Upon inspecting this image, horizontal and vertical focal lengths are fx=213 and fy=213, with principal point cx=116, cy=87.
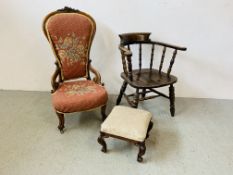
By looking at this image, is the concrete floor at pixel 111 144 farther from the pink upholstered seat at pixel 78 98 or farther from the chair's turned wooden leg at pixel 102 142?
the pink upholstered seat at pixel 78 98

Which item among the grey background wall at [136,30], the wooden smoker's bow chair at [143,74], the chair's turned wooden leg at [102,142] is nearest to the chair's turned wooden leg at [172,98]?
the wooden smoker's bow chair at [143,74]

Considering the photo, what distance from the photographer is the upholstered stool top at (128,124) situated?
1.52m

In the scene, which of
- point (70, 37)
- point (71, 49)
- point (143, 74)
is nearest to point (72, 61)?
point (71, 49)

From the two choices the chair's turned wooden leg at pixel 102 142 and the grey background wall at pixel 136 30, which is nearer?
the chair's turned wooden leg at pixel 102 142

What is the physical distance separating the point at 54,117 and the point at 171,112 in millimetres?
1187

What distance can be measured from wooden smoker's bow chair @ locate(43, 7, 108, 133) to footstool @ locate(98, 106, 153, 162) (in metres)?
0.29

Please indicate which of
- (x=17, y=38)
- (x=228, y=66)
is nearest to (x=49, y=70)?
(x=17, y=38)

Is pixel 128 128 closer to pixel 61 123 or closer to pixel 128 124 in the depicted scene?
pixel 128 124

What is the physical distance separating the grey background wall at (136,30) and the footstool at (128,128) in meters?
0.92

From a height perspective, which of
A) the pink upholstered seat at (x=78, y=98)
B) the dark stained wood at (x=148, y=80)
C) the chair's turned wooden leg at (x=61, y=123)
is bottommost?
the chair's turned wooden leg at (x=61, y=123)

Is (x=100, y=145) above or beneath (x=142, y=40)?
beneath

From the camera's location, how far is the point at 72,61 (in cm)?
204

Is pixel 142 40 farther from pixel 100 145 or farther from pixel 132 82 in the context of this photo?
pixel 100 145

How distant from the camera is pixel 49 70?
2561 millimetres
